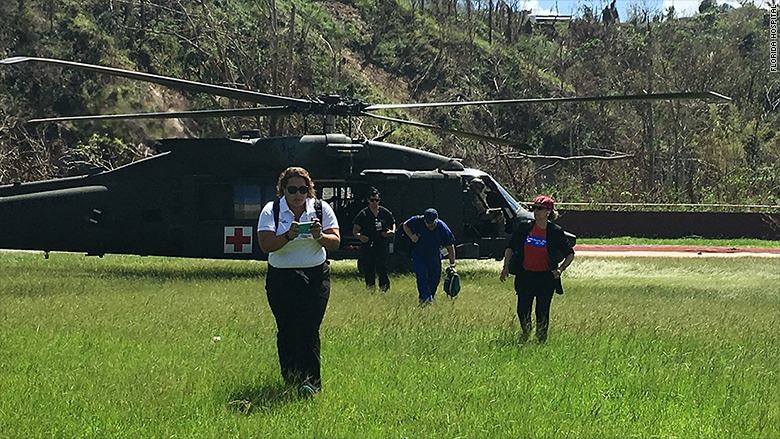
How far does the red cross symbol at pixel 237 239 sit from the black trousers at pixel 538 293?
7.60 m

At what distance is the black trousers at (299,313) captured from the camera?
645cm

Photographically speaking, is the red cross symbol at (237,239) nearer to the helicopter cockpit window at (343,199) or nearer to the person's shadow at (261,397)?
the helicopter cockpit window at (343,199)

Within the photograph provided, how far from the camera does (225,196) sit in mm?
15688

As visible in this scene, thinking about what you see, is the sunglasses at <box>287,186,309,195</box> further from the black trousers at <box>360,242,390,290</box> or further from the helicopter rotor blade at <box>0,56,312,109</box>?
the black trousers at <box>360,242,390,290</box>

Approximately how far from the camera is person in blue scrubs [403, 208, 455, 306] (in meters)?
11.9

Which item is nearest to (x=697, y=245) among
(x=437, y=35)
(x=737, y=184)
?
(x=737, y=184)

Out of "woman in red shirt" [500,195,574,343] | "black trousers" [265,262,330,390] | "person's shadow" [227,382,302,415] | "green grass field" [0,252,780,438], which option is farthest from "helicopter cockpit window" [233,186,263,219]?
"black trousers" [265,262,330,390]

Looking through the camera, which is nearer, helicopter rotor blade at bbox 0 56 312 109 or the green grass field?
the green grass field

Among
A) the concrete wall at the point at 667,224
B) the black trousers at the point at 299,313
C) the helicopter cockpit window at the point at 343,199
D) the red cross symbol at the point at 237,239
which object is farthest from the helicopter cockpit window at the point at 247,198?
the concrete wall at the point at 667,224

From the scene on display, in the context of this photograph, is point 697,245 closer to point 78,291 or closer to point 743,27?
point 78,291

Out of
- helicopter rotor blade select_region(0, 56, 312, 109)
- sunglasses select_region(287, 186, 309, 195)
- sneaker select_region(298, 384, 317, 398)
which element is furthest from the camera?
helicopter rotor blade select_region(0, 56, 312, 109)

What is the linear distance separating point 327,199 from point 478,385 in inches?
366

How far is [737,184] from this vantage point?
35.7 m

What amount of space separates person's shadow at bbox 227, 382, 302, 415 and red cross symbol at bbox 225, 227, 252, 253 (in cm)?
893
